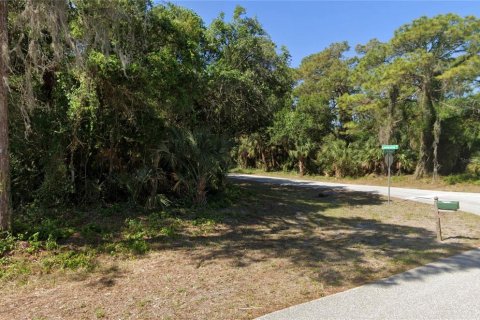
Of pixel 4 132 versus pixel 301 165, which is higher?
pixel 4 132

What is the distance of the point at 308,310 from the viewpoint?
4.00 metres

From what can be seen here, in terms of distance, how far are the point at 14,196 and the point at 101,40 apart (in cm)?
462

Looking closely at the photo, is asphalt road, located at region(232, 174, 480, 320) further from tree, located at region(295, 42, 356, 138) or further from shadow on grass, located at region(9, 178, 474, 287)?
tree, located at region(295, 42, 356, 138)

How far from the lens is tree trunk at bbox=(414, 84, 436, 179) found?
21422mm

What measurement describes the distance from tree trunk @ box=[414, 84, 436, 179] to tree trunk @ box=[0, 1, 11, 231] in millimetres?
20987

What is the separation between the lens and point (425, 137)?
73.9 feet

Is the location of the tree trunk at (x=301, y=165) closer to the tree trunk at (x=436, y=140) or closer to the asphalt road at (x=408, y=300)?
the tree trunk at (x=436, y=140)

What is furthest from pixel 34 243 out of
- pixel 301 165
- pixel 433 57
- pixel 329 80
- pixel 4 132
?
pixel 329 80

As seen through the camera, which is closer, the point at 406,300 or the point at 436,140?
the point at 406,300

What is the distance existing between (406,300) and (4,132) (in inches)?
253

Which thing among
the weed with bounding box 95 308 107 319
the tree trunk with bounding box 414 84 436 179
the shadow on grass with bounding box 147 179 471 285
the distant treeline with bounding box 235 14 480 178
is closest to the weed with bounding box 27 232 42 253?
the shadow on grass with bounding box 147 179 471 285

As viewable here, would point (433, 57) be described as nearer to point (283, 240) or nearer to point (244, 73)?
point (244, 73)

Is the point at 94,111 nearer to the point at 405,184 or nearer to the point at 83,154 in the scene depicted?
the point at 83,154

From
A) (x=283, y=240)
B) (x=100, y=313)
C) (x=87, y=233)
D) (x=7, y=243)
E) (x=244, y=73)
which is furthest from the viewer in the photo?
(x=244, y=73)
